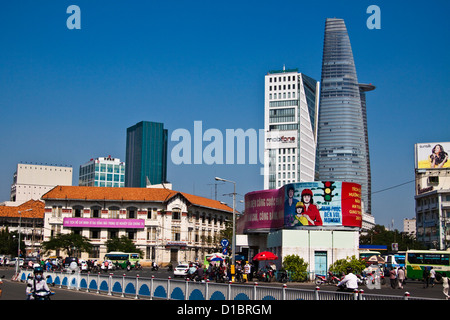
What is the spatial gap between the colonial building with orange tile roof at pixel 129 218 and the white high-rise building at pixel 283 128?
3842 inches

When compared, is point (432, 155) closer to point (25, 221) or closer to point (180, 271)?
point (180, 271)

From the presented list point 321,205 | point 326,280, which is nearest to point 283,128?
point 321,205

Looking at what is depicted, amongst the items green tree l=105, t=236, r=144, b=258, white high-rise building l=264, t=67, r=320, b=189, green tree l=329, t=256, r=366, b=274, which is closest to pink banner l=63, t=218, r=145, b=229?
green tree l=105, t=236, r=144, b=258

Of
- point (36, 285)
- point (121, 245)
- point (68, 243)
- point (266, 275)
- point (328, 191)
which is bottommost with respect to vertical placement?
point (266, 275)

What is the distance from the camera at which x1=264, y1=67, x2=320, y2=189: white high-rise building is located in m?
187

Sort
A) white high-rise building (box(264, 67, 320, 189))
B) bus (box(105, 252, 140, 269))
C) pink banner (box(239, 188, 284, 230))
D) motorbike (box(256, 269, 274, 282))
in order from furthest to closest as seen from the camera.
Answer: white high-rise building (box(264, 67, 320, 189)) < bus (box(105, 252, 140, 269)) < pink banner (box(239, 188, 284, 230)) < motorbike (box(256, 269, 274, 282))

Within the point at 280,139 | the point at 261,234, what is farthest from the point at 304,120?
the point at 261,234

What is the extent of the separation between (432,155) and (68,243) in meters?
Result: 66.7

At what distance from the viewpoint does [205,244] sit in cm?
9638

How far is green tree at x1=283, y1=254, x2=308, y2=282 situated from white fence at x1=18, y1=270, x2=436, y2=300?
57.9 ft

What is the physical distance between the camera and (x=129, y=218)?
3548 inches

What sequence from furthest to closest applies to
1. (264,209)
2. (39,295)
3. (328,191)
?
(264,209)
(328,191)
(39,295)

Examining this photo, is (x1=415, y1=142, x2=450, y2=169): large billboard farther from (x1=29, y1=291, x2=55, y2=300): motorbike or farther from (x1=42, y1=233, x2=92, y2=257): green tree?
(x1=29, y1=291, x2=55, y2=300): motorbike

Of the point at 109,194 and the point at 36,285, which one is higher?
the point at 109,194
